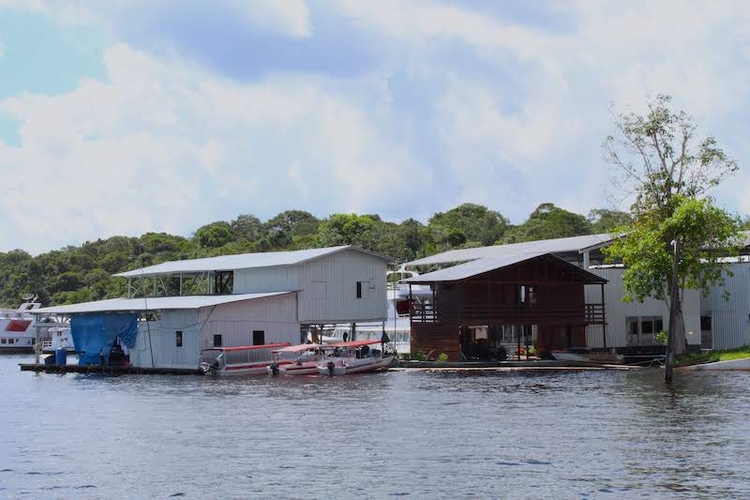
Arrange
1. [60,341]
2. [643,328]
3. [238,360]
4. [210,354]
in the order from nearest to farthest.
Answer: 1. [210,354]
2. [238,360]
3. [643,328]
4. [60,341]

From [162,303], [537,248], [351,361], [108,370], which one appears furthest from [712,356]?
[108,370]

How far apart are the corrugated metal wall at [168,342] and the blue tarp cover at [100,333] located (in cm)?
76

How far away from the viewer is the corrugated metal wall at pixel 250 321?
62062 millimetres

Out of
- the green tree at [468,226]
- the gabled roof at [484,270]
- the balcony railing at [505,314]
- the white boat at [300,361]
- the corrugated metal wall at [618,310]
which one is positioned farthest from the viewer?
the green tree at [468,226]

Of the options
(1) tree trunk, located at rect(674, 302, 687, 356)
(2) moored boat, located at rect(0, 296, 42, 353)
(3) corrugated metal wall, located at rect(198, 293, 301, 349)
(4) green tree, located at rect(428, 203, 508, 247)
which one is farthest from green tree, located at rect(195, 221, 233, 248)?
(1) tree trunk, located at rect(674, 302, 687, 356)

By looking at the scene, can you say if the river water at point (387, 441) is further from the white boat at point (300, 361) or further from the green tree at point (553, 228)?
the green tree at point (553, 228)

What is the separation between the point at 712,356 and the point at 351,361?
21564mm

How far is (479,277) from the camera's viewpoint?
63.7 m

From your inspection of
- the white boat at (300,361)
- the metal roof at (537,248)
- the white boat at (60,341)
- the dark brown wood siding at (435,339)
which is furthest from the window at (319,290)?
the white boat at (60,341)

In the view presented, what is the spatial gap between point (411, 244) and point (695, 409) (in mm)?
94891

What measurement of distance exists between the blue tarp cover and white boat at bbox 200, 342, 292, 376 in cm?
800

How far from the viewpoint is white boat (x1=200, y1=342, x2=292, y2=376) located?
59.4 metres

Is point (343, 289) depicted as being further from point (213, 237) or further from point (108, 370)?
point (213, 237)

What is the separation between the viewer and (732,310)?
67.4 meters
